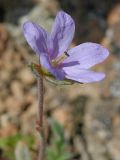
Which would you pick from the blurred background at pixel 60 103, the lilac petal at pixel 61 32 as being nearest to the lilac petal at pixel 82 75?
the lilac petal at pixel 61 32

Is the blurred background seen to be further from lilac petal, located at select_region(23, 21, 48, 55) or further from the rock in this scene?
lilac petal, located at select_region(23, 21, 48, 55)

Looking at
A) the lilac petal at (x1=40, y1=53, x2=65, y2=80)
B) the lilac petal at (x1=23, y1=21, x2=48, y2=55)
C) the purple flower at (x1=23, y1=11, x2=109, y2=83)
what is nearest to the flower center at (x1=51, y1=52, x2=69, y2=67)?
the purple flower at (x1=23, y1=11, x2=109, y2=83)

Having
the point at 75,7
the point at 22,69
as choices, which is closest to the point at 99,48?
the point at 22,69

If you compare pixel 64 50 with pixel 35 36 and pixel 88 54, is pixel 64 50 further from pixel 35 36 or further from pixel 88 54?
pixel 35 36

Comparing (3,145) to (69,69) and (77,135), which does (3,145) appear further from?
(69,69)

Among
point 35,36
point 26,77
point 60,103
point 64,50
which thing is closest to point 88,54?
point 64,50

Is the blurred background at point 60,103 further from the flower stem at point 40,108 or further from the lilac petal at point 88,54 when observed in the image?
the lilac petal at point 88,54

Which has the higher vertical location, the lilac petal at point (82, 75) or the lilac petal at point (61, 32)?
the lilac petal at point (61, 32)
